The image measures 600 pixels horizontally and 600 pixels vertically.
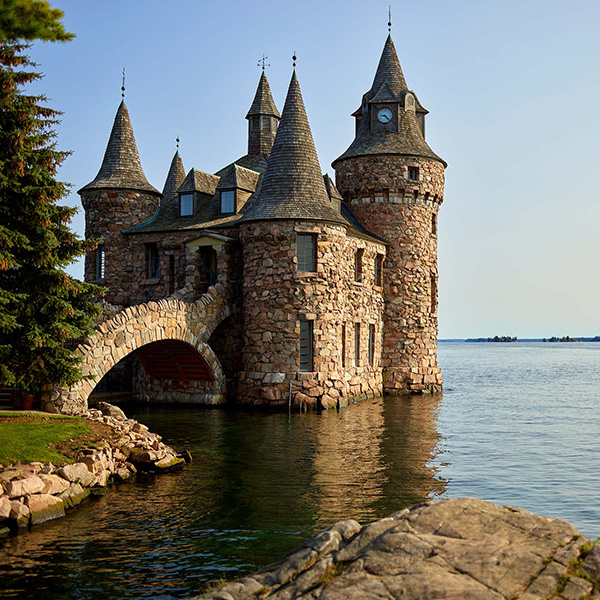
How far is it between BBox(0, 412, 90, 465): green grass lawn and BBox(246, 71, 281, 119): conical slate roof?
1110 inches

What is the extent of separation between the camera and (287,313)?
2925 cm

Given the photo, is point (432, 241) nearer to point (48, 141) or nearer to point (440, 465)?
point (440, 465)

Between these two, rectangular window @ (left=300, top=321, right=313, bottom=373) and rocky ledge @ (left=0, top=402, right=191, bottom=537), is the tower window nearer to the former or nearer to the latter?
rectangular window @ (left=300, top=321, right=313, bottom=373)

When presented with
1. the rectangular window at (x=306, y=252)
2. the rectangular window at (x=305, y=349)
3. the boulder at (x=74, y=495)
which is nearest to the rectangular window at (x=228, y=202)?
the rectangular window at (x=306, y=252)

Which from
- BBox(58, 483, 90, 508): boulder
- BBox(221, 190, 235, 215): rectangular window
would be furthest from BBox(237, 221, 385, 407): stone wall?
BBox(58, 483, 90, 508): boulder

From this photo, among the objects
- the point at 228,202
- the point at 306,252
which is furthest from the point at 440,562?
the point at 228,202

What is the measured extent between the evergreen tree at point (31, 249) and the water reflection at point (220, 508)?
439cm

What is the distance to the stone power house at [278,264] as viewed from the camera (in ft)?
96.1

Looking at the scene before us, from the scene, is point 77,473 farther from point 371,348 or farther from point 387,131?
point 387,131

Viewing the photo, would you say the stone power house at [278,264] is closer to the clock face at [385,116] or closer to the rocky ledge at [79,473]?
the clock face at [385,116]

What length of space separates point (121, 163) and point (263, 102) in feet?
33.8

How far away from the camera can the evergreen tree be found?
679 inches

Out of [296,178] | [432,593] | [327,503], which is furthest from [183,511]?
[296,178]

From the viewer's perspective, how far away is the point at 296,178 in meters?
30.2
